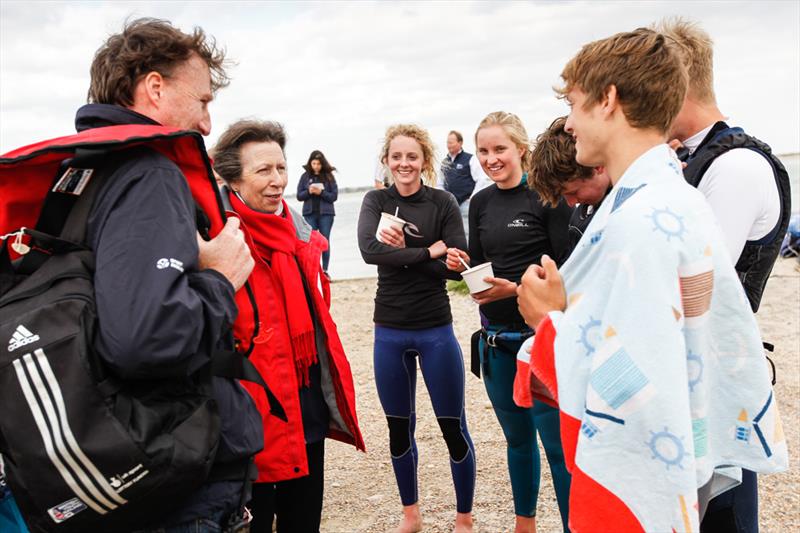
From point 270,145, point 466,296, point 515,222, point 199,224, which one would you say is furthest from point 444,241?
point 466,296

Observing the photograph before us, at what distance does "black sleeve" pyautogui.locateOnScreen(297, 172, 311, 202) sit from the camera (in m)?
11.7

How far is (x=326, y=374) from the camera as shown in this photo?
289cm

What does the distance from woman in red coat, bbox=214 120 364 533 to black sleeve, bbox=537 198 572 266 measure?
1.17 m

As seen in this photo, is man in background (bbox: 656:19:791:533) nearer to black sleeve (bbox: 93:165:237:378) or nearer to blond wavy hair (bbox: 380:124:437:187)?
black sleeve (bbox: 93:165:237:378)

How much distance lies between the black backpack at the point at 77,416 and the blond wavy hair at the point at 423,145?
2533 millimetres

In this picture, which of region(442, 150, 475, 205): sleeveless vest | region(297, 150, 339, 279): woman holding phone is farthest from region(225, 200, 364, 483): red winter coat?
region(297, 150, 339, 279): woman holding phone

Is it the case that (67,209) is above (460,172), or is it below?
below

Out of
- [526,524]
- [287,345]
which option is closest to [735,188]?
[287,345]

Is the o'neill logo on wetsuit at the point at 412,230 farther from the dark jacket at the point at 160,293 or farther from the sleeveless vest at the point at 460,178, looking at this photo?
the sleeveless vest at the point at 460,178

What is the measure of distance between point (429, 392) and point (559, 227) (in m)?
1.16

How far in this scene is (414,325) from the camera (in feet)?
12.5

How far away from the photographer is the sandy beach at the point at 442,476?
158 inches

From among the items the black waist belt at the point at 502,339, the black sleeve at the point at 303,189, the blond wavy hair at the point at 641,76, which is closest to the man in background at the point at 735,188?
the blond wavy hair at the point at 641,76

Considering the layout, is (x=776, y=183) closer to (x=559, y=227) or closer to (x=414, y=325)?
(x=559, y=227)
